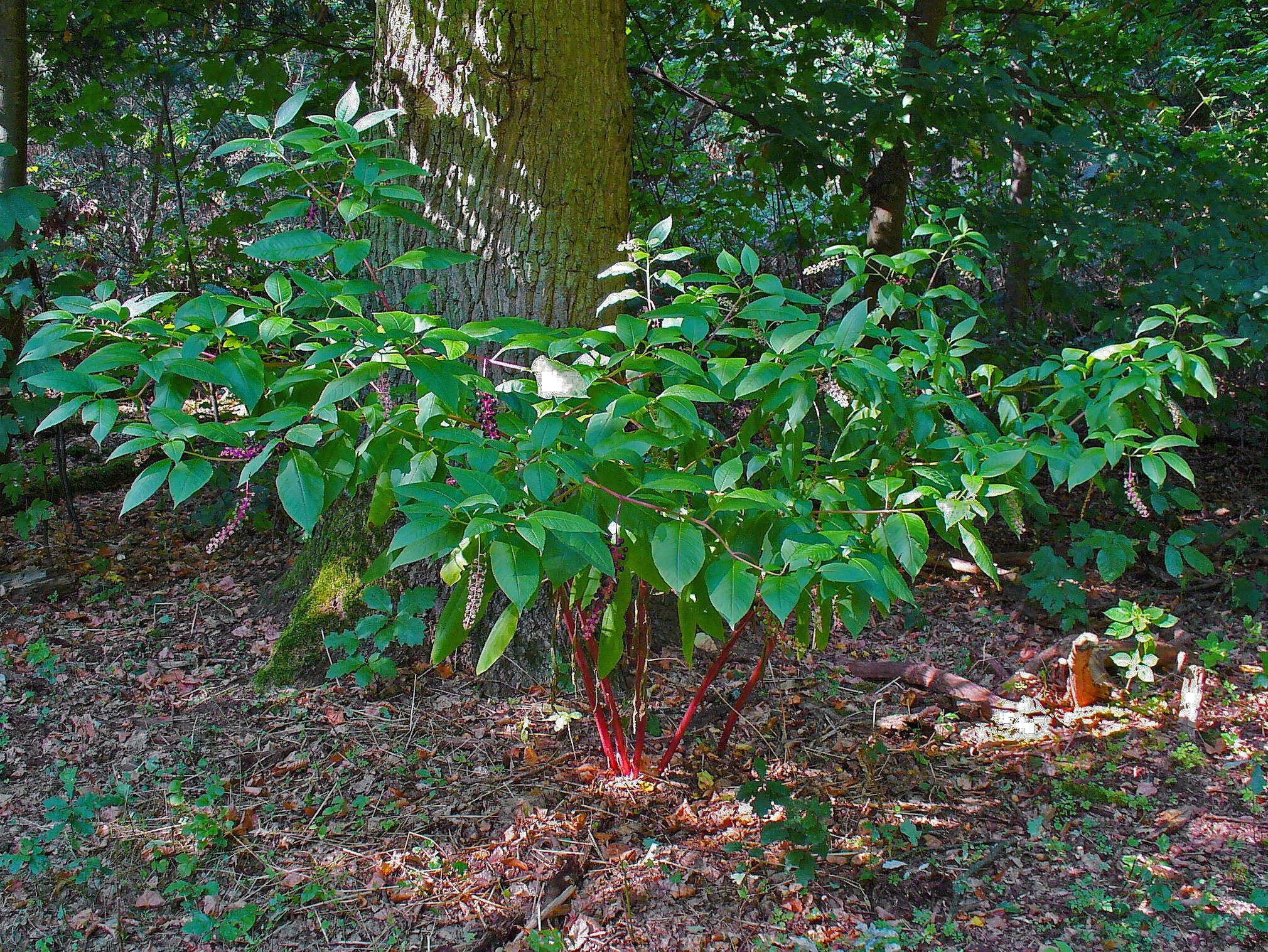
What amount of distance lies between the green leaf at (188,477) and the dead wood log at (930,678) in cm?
217

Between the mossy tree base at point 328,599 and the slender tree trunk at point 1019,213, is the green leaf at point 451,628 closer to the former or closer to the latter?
the mossy tree base at point 328,599

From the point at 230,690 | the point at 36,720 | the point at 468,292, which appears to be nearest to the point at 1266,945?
the point at 468,292

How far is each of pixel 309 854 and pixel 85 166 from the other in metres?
7.64

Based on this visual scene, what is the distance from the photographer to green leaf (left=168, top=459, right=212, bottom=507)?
3.89 ft

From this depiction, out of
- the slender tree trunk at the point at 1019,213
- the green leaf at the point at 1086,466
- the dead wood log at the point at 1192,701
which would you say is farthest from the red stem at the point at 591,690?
the slender tree trunk at the point at 1019,213

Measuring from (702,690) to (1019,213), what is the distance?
264cm

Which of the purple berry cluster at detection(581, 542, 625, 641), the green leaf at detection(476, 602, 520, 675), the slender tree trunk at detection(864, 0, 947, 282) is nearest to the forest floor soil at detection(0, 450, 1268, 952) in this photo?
the purple berry cluster at detection(581, 542, 625, 641)

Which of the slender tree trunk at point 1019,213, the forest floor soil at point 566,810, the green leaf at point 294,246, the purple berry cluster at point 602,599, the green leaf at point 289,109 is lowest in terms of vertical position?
the forest floor soil at point 566,810

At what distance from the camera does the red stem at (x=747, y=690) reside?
2023mm

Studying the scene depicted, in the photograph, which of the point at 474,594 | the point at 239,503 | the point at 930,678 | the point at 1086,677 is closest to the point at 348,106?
the point at 239,503

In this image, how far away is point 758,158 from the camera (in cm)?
421

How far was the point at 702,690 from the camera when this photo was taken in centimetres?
211

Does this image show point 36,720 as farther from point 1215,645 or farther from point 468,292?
point 1215,645

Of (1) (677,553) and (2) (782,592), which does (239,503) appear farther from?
(2) (782,592)
